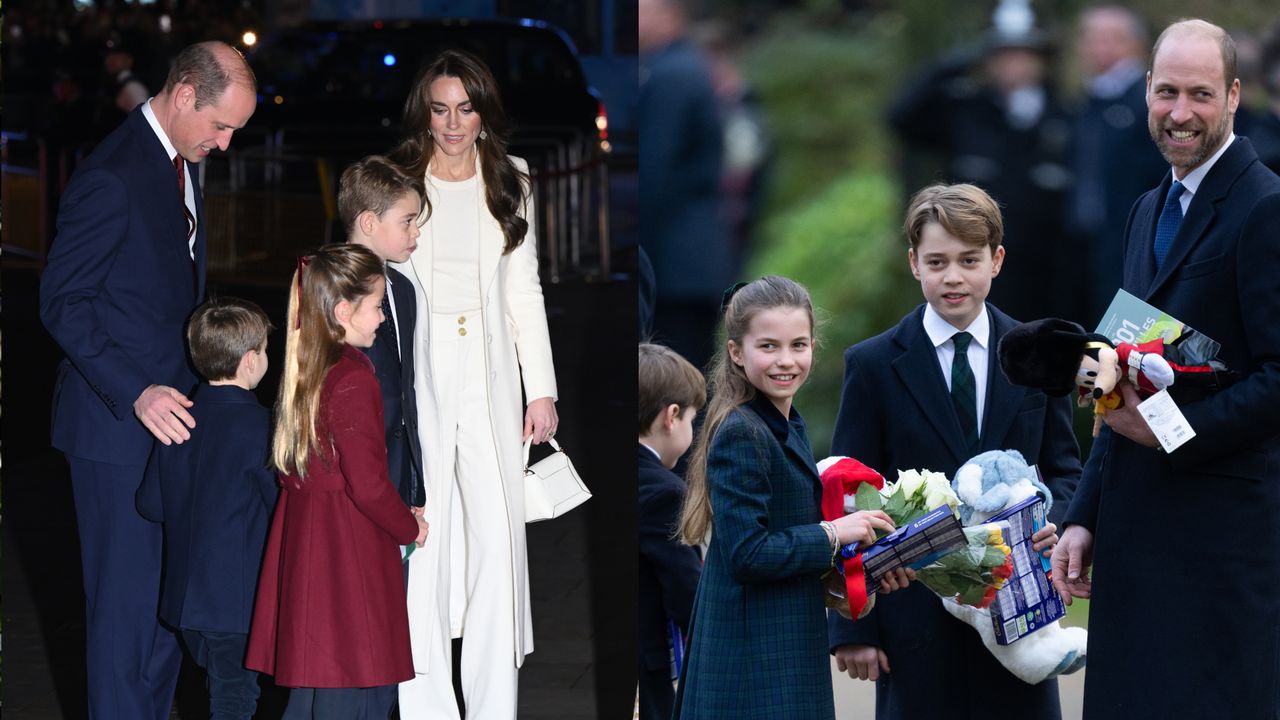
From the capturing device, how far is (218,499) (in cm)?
406

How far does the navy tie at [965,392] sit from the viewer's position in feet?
12.6

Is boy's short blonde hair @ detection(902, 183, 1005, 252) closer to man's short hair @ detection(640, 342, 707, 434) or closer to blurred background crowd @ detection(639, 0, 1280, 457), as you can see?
blurred background crowd @ detection(639, 0, 1280, 457)

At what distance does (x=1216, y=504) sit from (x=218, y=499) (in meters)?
2.31

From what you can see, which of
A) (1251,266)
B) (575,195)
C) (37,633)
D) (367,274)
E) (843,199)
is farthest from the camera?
(575,195)

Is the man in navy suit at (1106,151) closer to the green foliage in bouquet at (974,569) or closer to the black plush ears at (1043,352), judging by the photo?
the black plush ears at (1043,352)

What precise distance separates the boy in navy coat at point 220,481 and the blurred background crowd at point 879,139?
1005 millimetres

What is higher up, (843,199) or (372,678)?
(843,199)

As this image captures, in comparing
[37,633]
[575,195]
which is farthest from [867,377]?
[575,195]

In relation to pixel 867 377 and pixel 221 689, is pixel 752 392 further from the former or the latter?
pixel 221 689

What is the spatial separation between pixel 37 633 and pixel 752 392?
352 centimetres

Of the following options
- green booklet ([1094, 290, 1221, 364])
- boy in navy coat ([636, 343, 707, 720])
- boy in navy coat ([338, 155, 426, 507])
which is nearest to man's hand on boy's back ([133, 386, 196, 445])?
boy in navy coat ([338, 155, 426, 507])

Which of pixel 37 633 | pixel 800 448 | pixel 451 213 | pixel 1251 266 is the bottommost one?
pixel 37 633

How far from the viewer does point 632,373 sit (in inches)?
426

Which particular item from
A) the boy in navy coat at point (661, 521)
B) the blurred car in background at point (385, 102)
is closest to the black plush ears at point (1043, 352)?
the boy in navy coat at point (661, 521)
